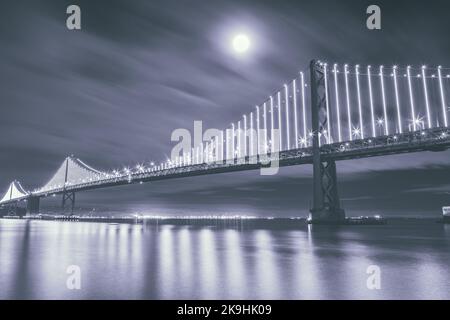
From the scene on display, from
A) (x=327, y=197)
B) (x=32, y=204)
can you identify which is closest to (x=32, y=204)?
(x=32, y=204)

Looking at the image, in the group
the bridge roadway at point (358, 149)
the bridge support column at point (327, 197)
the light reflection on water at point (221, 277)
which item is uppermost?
the bridge roadway at point (358, 149)

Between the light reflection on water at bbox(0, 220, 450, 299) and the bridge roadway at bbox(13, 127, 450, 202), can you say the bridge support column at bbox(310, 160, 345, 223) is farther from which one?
the light reflection on water at bbox(0, 220, 450, 299)

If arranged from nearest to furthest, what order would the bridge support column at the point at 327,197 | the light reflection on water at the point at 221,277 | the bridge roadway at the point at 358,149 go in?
1. the light reflection on water at the point at 221,277
2. the bridge roadway at the point at 358,149
3. the bridge support column at the point at 327,197

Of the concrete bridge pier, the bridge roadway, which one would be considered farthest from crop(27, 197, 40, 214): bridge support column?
the bridge roadway

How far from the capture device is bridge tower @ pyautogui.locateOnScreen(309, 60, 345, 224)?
45.9 meters

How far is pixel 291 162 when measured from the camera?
51.9 m

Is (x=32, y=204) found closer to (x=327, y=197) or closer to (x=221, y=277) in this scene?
(x=327, y=197)

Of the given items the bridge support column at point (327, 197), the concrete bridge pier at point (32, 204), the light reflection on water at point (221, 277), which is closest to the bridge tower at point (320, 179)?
the bridge support column at point (327, 197)

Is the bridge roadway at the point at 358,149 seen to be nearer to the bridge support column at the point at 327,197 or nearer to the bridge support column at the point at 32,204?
the bridge support column at the point at 327,197

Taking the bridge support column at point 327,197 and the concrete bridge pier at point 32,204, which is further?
the concrete bridge pier at point 32,204

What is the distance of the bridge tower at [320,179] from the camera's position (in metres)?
45.9

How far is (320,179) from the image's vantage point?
4597 centimetres
